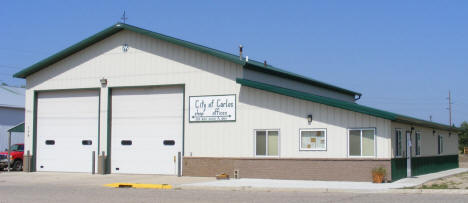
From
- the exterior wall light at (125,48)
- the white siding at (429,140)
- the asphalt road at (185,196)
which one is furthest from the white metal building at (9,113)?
the white siding at (429,140)

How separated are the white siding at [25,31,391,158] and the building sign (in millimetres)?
233

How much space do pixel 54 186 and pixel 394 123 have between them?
1379cm

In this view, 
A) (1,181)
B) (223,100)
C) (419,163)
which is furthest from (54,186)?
(419,163)

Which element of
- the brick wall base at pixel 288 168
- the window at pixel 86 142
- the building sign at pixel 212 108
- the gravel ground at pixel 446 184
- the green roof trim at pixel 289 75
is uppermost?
the green roof trim at pixel 289 75

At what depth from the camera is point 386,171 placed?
2266 centimetres

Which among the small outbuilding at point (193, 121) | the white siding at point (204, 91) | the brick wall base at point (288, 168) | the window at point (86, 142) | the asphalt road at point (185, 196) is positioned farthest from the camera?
the window at point (86, 142)

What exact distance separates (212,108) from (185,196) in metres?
9.05

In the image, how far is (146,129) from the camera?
28.7 metres

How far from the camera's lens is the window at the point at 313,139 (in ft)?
79.8

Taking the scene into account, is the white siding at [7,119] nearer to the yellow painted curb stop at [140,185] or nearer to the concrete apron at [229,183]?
the concrete apron at [229,183]

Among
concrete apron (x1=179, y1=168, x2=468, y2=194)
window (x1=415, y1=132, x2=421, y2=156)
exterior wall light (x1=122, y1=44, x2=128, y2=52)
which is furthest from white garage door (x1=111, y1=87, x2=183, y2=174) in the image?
window (x1=415, y1=132, x2=421, y2=156)

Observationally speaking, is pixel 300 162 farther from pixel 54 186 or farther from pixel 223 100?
pixel 54 186

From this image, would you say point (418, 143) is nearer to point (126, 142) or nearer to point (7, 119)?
point (126, 142)

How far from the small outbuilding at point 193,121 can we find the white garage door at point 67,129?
2.1 inches
